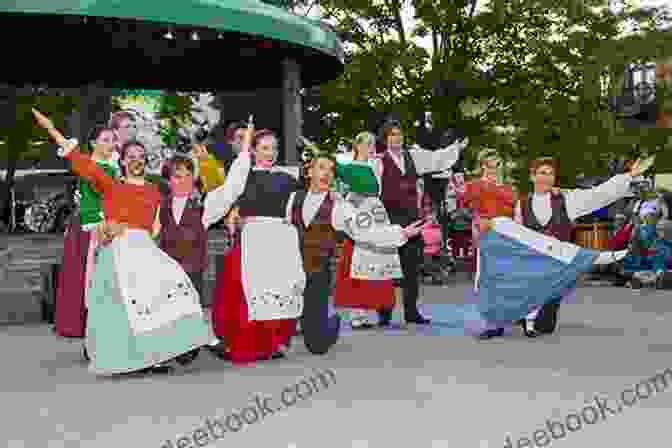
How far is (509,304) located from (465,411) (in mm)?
3282

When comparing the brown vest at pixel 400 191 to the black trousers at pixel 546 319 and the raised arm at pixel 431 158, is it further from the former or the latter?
the black trousers at pixel 546 319

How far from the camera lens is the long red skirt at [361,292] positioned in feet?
28.6

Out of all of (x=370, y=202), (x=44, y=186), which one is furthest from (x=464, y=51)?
(x=44, y=186)

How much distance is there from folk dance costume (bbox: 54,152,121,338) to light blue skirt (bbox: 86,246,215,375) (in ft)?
3.40

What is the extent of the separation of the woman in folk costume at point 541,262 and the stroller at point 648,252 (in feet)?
19.3

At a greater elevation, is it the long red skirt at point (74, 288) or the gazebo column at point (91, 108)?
the gazebo column at point (91, 108)

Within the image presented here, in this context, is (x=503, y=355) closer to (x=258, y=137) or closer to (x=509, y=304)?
(x=509, y=304)

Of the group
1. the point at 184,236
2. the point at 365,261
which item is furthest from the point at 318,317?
the point at 365,261

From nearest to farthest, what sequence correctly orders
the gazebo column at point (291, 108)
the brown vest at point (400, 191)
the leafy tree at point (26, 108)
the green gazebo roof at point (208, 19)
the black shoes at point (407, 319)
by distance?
1. the brown vest at point (400, 191)
2. the black shoes at point (407, 319)
3. the green gazebo roof at point (208, 19)
4. the gazebo column at point (291, 108)
5. the leafy tree at point (26, 108)

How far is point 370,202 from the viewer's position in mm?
8688

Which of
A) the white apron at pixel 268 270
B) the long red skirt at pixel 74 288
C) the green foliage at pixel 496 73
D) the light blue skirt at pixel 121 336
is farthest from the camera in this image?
the green foliage at pixel 496 73

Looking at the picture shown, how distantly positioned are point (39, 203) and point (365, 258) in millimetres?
19074

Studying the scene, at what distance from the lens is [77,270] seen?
759 centimetres

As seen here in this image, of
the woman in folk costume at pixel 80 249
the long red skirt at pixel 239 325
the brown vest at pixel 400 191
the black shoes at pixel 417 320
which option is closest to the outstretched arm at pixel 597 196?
the brown vest at pixel 400 191
